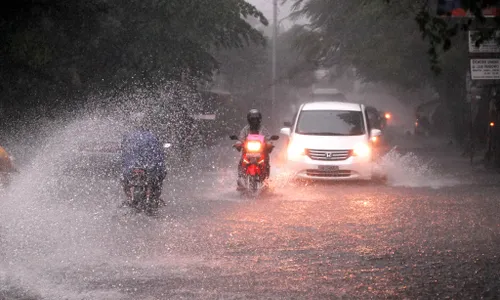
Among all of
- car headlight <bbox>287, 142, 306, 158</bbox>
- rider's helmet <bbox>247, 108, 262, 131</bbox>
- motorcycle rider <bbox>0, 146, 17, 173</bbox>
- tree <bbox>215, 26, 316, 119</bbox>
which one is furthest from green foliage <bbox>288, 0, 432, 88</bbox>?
motorcycle rider <bbox>0, 146, 17, 173</bbox>

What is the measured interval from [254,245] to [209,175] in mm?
11490

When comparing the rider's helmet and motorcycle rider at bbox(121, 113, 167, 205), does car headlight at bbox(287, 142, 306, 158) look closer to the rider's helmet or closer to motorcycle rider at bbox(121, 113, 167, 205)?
the rider's helmet

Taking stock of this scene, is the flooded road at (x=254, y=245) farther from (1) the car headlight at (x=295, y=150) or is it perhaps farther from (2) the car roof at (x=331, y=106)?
(2) the car roof at (x=331, y=106)

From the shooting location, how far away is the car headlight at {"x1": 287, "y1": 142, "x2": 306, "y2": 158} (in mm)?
18594

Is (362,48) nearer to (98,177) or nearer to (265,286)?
(98,177)

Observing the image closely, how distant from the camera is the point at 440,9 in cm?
1346

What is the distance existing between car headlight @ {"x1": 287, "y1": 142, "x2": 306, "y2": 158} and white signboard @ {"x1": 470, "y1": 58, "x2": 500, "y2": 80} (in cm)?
643

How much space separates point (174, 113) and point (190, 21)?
369cm

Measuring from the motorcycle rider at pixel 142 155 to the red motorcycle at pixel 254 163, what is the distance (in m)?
3.01

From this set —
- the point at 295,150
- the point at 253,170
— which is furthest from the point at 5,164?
the point at 295,150

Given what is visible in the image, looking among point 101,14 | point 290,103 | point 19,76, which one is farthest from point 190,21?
point 290,103

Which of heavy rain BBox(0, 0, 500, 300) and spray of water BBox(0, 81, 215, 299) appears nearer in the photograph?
spray of water BBox(0, 81, 215, 299)

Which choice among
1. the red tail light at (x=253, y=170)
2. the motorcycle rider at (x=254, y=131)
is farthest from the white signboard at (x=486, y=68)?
the red tail light at (x=253, y=170)

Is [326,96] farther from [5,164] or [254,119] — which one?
[5,164]
